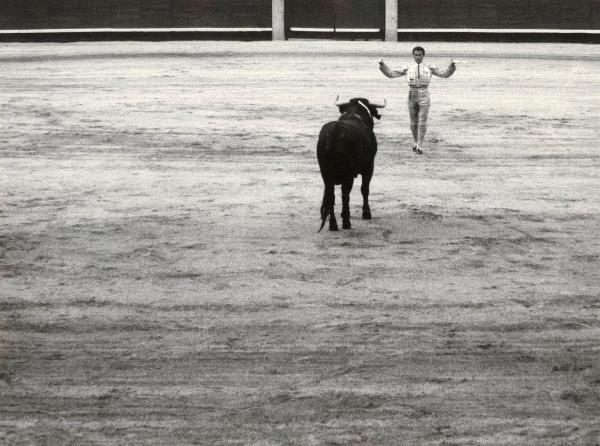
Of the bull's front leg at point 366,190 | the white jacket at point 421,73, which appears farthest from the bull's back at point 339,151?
the white jacket at point 421,73

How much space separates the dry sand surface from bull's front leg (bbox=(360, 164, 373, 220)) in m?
0.17

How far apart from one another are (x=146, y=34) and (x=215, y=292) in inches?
979

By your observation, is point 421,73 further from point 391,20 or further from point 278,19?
point 278,19

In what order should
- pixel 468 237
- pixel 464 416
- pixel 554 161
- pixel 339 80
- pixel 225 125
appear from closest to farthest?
pixel 464 416 < pixel 468 237 < pixel 554 161 < pixel 225 125 < pixel 339 80

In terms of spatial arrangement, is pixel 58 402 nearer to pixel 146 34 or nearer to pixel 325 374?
pixel 325 374

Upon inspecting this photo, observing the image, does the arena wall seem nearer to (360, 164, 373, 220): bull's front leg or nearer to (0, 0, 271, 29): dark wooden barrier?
(0, 0, 271, 29): dark wooden barrier

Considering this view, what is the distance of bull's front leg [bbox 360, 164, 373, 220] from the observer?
7500 mm

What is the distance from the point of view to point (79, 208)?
8.29 m

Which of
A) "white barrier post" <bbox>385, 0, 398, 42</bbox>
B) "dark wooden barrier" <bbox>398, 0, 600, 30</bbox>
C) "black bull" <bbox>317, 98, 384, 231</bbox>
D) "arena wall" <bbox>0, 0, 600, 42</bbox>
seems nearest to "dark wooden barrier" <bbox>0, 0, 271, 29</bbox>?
"arena wall" <bbox>0, 0, 600, 42</bbox>

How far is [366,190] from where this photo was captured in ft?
24.9

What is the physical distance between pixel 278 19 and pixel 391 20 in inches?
132

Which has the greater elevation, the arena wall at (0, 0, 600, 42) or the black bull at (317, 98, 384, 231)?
the arena wall at (0, 0, 600, 42)

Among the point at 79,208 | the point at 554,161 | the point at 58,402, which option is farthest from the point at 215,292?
the point at 554,161

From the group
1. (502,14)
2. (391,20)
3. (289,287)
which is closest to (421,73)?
(289,287)
